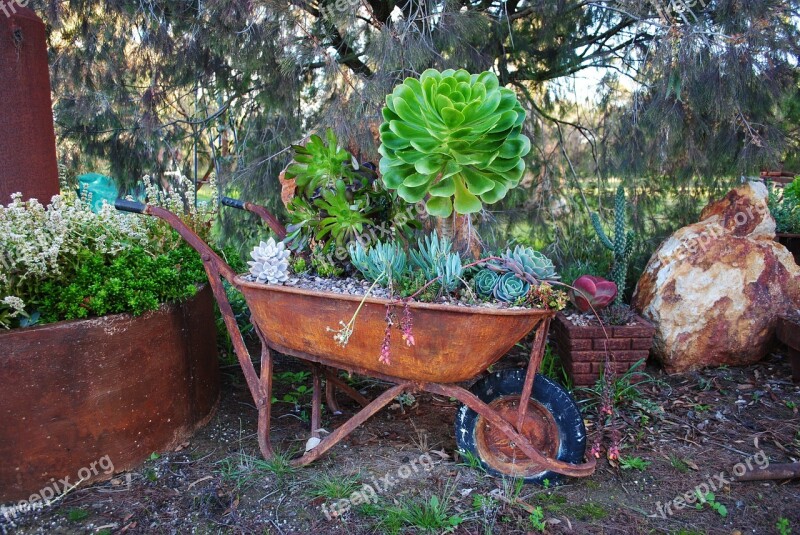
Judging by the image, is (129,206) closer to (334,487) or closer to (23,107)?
(23,107)

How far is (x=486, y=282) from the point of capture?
6.15ft

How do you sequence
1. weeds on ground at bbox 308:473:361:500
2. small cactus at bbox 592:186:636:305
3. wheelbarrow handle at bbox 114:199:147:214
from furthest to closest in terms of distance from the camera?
small cactus at bbox 592:186:636:305 < wheelbarrow handle at bbox 114:199:147:214 < weeds on ground at bbox 308:473:361:500

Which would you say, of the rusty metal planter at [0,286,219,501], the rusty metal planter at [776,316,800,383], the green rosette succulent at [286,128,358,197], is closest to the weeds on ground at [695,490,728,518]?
the rusty metal planter at [776,316,800,383]

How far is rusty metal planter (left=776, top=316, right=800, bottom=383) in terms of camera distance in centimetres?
281

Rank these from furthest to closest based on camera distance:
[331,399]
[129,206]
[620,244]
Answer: [620,244]
[331,399]
[129,206]

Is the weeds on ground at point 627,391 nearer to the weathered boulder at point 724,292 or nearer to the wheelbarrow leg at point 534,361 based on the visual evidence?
the weathered boulder at point 724,292

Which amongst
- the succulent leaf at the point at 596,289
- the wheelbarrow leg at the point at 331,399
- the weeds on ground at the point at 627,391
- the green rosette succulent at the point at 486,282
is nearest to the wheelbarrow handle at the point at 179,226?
the wheelbarrow leg at the point at 331,399

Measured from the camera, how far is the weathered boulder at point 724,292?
299 cm

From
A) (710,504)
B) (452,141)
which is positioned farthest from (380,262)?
(710,504)

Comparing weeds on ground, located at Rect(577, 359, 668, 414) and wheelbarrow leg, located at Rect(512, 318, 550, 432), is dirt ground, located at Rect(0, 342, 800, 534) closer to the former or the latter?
weeds on ground, located at Rect(577, 359, 668, 414)

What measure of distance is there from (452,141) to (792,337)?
2251 millimetres

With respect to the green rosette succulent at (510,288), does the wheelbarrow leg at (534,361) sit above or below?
below

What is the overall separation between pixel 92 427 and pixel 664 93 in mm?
2810

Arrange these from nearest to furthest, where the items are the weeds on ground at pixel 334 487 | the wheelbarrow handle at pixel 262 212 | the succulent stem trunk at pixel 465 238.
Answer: the weeds on ground at pixel 334 487 → the wheelbarrow handle at pixel 262 212 → the succulent stem trunk at pixel 465 238
